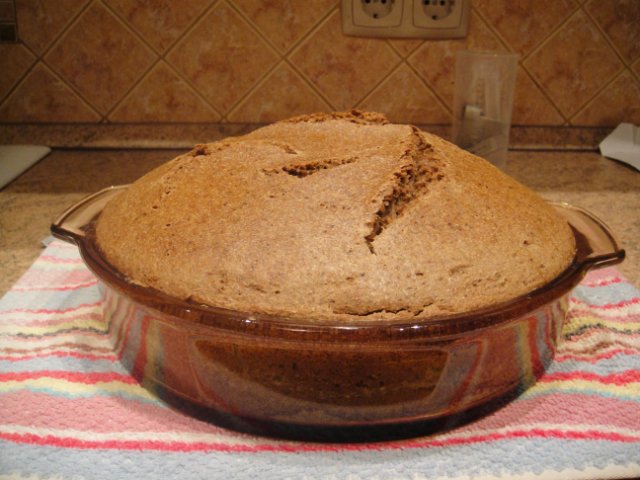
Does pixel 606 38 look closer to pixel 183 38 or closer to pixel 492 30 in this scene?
pixel 492 30

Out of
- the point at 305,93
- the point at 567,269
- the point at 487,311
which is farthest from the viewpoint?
the point at 305,93

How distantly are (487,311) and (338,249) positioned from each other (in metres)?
0.14

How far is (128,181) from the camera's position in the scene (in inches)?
48.6

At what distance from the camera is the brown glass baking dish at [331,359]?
1.43 ft

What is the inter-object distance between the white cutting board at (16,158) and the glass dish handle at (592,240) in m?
1.16

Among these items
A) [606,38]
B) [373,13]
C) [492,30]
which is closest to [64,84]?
[373,13]

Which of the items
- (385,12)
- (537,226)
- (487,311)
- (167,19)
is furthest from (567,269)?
(167,19)

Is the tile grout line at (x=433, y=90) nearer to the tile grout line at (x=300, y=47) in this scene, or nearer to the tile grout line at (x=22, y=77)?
the tile grout line at (x=300, y=47)

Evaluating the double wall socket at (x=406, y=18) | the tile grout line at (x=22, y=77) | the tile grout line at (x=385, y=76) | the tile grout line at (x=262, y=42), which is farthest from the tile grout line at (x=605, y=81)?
the tile grout line at (x=22, y=77)

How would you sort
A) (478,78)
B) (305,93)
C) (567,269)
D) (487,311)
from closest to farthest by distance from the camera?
1. (487,311)
2. (567,269)
3. (478,78)
4. (305,93)

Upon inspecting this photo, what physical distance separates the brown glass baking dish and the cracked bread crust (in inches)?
1.2

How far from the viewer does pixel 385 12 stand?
1307mm

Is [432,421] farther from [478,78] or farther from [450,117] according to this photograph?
[450,117]

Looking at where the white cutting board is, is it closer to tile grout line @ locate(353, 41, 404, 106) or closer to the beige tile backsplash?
the beige tile backsplash
